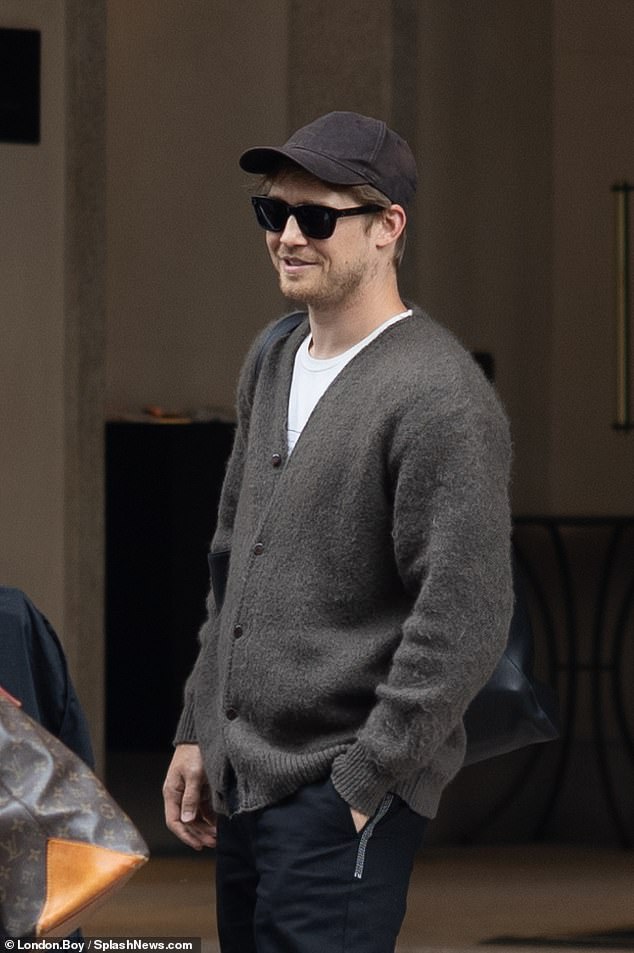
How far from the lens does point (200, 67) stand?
22.9ft

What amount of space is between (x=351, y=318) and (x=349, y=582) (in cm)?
36

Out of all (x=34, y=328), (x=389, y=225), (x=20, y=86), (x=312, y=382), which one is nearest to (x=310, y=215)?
(x=389, y=225)

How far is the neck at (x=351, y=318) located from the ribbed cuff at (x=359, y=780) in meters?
0.54

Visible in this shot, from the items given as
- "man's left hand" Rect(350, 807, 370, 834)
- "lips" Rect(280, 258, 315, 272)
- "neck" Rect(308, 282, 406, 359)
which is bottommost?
"man's left hand" Rect(350, 807, 370, 834)

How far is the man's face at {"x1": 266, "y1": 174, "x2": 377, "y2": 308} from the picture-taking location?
251 centimetres

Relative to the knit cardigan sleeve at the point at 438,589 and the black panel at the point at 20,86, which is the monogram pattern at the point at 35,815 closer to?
the knit cardigan sleeve at the point at 438,589

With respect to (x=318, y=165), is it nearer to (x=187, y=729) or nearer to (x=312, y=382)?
(x=312, y=382)

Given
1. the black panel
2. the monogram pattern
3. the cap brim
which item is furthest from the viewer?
the black panel

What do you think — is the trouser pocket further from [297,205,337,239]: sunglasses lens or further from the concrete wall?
the concrete wall

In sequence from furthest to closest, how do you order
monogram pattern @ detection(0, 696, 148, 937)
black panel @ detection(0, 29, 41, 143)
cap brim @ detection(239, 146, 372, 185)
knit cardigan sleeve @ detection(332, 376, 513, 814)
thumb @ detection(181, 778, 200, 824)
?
1. black panel @ detection(0, 29, 41, 143)
2. thumb @ detection(181, 778, 200, 824)
3. cap brim @ detection(239, 146, 372, 185)
4. knit cardigan sleeve @ detection(332, 376, 513, 814)
5. monogram pattern @ detection(0, 696, 148, 937)

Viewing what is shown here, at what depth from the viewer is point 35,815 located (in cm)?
213

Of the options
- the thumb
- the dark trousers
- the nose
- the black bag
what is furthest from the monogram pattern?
the nose

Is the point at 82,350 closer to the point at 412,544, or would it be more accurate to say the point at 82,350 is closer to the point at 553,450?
the point at 553,450

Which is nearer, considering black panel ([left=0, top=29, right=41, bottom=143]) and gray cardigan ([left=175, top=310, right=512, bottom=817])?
gray cardigan ([left=175, top=310, right=512, bottom=817])
